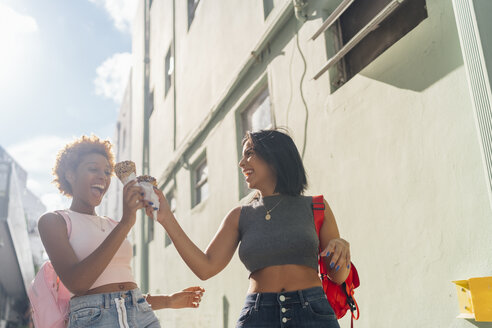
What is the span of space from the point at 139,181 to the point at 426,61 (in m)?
2.29

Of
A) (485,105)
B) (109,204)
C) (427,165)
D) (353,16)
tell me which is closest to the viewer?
(485,105)

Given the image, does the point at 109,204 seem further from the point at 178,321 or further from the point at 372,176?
the point at 372,176

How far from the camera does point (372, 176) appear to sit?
12.6 feet

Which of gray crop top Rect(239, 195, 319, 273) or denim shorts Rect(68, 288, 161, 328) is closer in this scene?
denim shorts Rect(68, 288, 161, 328)

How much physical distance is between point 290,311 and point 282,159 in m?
0.90

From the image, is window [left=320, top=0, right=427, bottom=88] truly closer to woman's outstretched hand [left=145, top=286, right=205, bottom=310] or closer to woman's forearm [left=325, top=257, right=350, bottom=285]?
woman's forearm [left=325, top=257, right=350, bottom=285]

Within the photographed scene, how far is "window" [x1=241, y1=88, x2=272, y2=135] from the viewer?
21.1 ft

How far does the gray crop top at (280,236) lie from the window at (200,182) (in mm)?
6119

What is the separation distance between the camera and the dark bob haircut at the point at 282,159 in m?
2.75

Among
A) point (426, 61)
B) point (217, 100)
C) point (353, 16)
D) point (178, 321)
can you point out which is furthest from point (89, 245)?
point (178, 321)

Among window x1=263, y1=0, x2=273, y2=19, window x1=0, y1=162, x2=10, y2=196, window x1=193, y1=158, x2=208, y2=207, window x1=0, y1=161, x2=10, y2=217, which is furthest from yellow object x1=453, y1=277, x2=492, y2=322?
window x1=0, y1=162, x2=10, y2=196

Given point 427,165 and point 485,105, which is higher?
point 485,105

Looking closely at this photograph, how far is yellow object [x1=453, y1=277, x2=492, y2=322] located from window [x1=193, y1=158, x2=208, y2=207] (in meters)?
6.32

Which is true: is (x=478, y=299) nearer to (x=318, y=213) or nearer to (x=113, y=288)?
(x=318, y=213)
